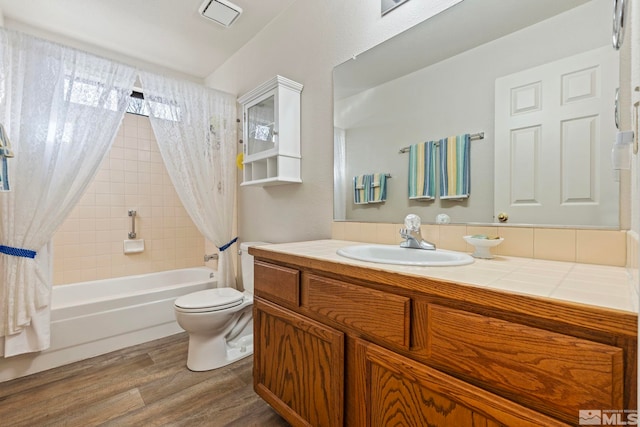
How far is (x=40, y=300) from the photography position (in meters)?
1.77

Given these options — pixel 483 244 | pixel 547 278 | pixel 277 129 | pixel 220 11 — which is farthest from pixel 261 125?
pixel 547 278

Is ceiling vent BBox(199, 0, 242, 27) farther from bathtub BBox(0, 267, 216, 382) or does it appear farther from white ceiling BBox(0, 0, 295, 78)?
bathtub BBox(0, 267, 216, 382)

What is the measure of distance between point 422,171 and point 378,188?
27 cm

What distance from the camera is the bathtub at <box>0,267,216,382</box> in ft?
6.24

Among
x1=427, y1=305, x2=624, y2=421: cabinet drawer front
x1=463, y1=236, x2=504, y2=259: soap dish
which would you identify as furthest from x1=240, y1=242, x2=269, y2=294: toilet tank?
x1=427, y1=305, x2=624, y2=421: cabinet drawer front

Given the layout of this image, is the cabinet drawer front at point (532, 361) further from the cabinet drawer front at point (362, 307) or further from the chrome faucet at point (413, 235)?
the chrome faucet at point (413, 235)

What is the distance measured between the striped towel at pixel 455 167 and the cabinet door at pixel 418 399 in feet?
2.60

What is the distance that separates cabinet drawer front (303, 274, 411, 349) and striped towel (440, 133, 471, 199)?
689 mm

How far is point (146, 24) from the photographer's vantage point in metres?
2.29

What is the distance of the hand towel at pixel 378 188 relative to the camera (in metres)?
1.58

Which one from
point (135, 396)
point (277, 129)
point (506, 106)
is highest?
point (277, 129)

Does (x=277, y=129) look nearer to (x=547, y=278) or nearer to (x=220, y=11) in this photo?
(x=220, y=11)

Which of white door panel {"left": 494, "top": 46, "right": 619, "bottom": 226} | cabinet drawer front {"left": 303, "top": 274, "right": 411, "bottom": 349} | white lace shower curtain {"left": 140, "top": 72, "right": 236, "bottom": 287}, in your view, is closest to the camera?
cabinet drawer front {"left": 303, "top": 274, "right": 411, "bottom": 349}

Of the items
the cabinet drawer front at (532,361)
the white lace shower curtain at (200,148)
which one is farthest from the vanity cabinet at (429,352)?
the white lace shower curtain at (200,148)
